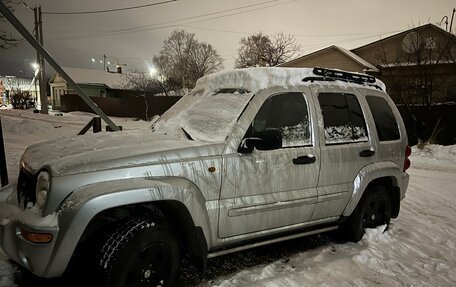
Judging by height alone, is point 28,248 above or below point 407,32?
below

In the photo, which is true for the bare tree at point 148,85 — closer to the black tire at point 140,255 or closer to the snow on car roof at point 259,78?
the snow on car roof at point 259,78

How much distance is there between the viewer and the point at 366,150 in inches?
169

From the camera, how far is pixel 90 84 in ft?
153

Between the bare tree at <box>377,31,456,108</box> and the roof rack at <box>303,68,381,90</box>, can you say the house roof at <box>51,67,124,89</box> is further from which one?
the roof rack at <box>303,68,381,90</box>

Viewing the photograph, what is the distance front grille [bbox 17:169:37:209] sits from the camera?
110 inches

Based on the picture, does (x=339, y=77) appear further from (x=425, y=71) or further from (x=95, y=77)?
(x=95, y=77)

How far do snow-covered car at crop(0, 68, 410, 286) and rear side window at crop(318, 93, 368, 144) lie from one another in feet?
0.05

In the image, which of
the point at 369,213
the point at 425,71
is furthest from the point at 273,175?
the point at 425,71

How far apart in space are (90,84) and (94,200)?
157 ft

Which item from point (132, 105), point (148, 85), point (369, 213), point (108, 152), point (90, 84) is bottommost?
point (369, 213)

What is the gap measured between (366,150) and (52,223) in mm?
3435

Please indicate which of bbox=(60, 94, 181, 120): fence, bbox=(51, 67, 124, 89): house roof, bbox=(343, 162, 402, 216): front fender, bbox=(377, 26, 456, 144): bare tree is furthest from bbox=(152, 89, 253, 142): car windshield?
bbox=(51, 67, 124, 89): house roof

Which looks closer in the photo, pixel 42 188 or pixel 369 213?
pixel 42 188

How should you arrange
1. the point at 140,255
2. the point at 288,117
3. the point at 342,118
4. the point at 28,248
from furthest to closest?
the point at 342,118 < the point at 288,117 < the point at 140,255 < the point at 28,248
